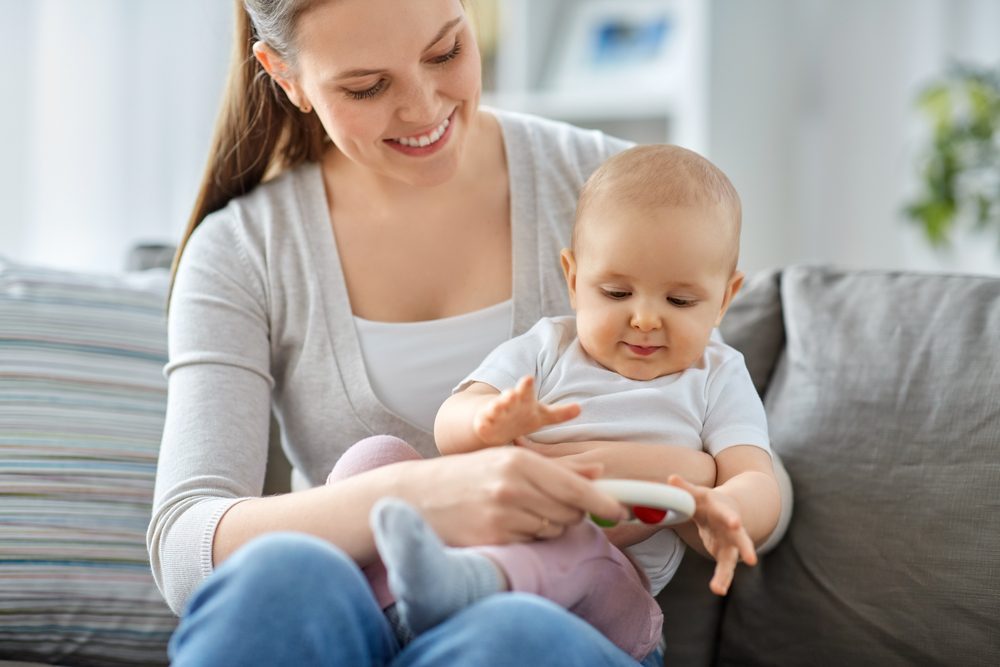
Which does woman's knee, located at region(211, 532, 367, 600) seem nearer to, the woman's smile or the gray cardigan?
the gray cardigan

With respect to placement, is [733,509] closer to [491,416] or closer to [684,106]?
[491,416]

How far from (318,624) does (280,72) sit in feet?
2.61

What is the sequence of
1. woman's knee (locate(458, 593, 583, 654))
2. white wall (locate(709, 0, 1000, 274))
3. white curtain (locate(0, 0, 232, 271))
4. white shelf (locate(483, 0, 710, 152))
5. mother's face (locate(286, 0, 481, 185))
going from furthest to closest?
white shelf (locate(483, 0, 710, 152)) → white wall (locate(709, 0, 1000, 274)) → white curtain (locate(0, 0, 232, 271)) → mother's face (locate(286, 0, 481, 185)) → woman's knee (locate(458, 593, 583, 654))

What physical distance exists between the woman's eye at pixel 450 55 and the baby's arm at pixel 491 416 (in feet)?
1.33

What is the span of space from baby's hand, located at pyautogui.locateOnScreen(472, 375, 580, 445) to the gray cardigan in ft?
1.34

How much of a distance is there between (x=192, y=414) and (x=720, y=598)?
30.6 inches

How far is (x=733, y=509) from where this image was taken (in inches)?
43.9

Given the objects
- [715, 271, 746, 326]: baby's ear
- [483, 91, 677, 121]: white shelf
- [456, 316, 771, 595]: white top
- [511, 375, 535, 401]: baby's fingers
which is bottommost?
[456, 316, 771, 595]: white top

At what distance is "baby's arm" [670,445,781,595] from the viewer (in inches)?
41.6

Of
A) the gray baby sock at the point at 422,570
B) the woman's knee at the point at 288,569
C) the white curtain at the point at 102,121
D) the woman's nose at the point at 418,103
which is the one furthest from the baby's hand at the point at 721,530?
the white curtain at the point at 102,121

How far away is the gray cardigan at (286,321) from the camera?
4.58ft

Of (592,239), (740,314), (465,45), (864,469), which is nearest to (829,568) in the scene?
(864,469)

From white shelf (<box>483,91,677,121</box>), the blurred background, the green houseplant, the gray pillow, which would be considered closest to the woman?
the gray pillow

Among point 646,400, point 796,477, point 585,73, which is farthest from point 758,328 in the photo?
point 585,73
